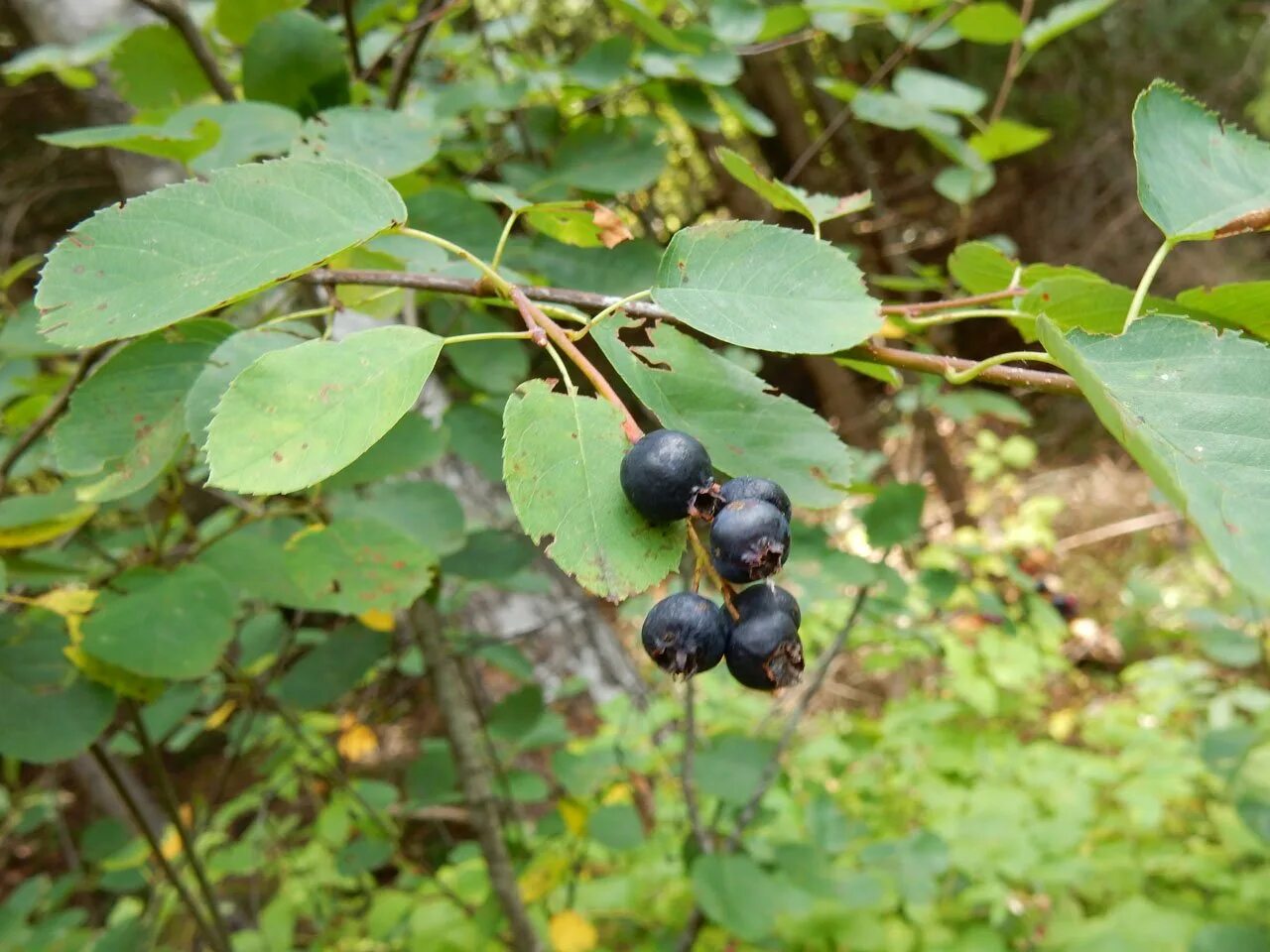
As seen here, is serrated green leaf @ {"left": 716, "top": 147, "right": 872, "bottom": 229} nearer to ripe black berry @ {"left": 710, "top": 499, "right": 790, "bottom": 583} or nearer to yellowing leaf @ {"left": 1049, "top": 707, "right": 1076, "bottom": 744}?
ripe black berry @ {"left": 710, "top": 499, "right": 790, "bottom": 583}

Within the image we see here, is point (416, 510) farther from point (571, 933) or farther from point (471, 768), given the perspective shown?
point (571, 933)

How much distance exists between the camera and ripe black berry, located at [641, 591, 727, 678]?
1.71 feet

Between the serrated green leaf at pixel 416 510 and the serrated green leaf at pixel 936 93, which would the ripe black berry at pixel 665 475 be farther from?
the serrated green leaf at pixel 936 93

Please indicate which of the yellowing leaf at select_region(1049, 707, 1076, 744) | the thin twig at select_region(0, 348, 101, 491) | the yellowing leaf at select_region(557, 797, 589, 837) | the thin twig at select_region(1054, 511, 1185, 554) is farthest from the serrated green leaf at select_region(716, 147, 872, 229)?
the thin twig at select_region(1054, 511, 1185, 554)

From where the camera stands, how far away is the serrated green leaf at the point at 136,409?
0.80 m

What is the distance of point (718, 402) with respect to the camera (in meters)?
0.65

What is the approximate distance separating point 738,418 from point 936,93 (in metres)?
1.31

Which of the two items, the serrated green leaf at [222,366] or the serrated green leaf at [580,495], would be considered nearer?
the serrated green leaf at [580,495]

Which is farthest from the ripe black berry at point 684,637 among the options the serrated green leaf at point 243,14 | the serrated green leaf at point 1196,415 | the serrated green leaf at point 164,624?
the serrated green leaf at point 243,14

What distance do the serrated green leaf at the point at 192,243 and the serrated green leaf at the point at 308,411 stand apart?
0.07 metres

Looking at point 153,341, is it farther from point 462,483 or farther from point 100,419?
point 462,483

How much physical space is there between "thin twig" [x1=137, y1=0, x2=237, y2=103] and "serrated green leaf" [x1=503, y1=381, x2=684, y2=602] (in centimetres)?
93

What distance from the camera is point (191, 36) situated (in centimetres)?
122

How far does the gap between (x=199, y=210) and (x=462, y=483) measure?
2085mm
